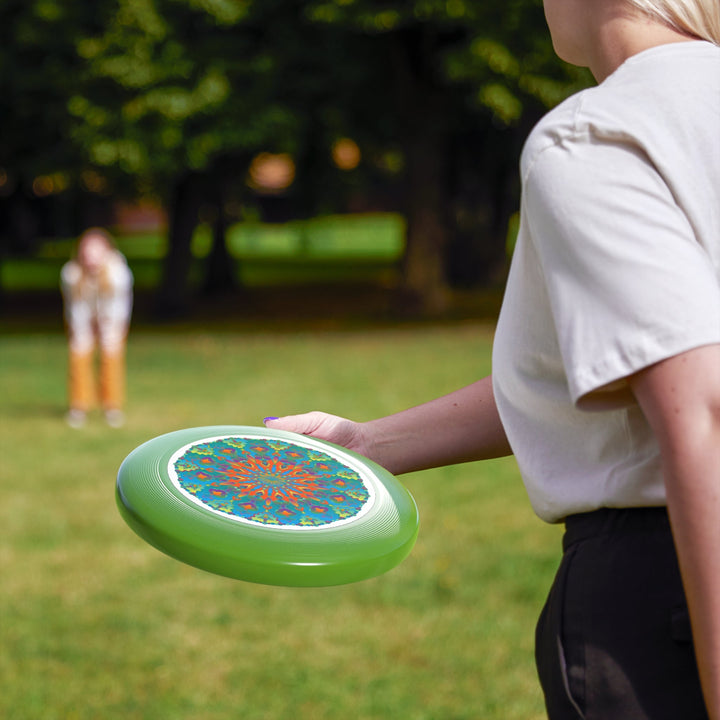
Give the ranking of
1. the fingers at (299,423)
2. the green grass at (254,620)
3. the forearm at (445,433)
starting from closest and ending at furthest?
the forearm at (445,433) < the fingers at (299,423) < the green grass at (254,620)

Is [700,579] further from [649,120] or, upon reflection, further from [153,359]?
[153,359]

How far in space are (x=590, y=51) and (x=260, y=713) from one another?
355cm

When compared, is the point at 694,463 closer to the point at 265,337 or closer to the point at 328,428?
the point at 328,428

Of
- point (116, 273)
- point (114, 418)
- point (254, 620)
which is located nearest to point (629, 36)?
point (254, 620)

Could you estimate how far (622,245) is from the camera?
1142 millimetres

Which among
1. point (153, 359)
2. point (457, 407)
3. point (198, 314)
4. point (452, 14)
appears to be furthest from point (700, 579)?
point (198, 314)

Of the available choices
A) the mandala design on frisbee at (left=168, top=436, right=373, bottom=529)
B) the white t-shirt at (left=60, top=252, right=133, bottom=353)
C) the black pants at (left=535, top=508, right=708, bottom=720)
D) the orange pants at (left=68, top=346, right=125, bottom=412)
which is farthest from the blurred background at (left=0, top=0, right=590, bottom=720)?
the black pants at (left=535, top=508, right=708, bottom=720)

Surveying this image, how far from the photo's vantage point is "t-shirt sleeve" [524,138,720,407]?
1121 millimetres

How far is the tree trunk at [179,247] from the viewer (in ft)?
75.8

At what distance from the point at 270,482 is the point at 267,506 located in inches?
3.0

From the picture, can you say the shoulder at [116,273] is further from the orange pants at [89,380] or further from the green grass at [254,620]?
the green grass at [254,620]

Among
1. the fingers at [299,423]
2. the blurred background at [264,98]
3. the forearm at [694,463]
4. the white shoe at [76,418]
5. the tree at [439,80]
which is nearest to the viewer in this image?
the forearm at [694,463]

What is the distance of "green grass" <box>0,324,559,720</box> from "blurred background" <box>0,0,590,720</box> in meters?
0.02

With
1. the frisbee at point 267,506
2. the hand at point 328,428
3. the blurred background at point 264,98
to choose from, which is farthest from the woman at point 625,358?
the blurred background at point 264,98
